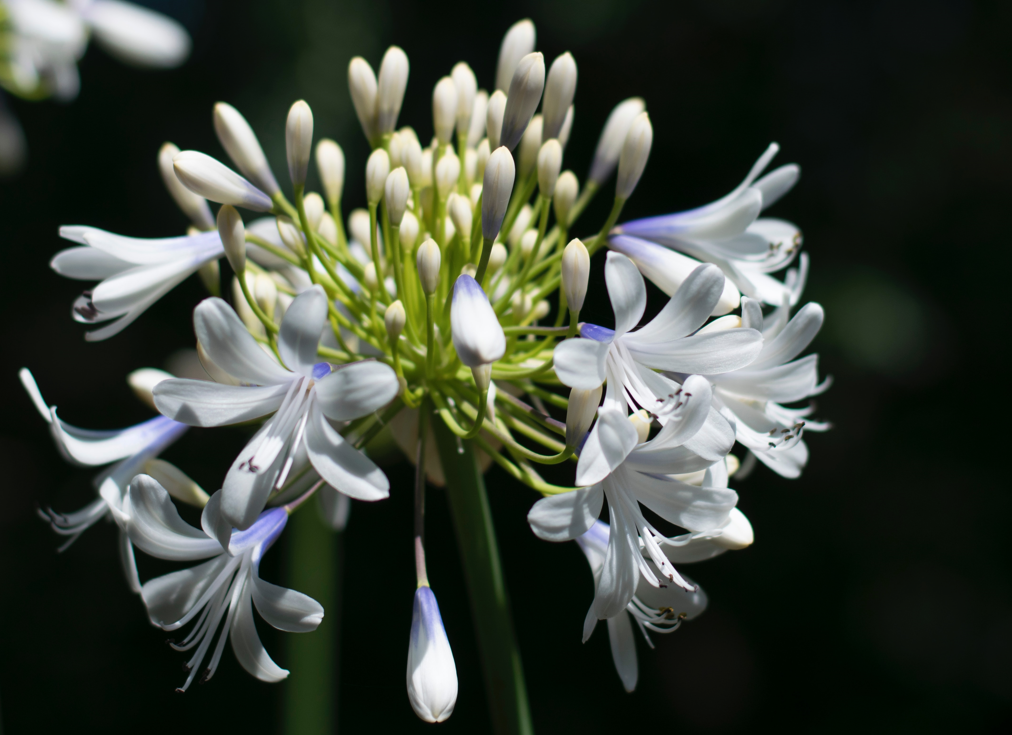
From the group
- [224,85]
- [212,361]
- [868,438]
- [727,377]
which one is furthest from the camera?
[224,85]

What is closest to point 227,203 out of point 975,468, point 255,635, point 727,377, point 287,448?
point 287,448

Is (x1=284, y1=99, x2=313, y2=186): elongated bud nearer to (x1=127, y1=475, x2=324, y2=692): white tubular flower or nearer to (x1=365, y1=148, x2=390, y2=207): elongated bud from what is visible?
(x1=365, y1=148, x2=390, y2=207): elongated bud

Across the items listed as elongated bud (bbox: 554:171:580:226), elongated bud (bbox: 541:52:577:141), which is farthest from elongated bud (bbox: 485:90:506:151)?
elongated bud (bbox: 554:171:580:226)

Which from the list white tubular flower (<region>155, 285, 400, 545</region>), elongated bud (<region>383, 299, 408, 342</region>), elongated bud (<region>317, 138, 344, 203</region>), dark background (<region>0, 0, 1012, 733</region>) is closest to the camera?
white tubular flower (<region>155, 285, 400, 545</region>)

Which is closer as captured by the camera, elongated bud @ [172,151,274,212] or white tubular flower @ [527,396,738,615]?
white tubular flower @ [527,396,738,615]

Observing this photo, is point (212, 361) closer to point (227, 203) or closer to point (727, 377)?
point (227, 203)

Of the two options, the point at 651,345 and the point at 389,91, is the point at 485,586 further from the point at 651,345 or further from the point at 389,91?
the point at 389,91

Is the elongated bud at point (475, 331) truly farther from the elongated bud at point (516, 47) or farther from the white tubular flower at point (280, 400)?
the elongated bud at point (516, 47)
